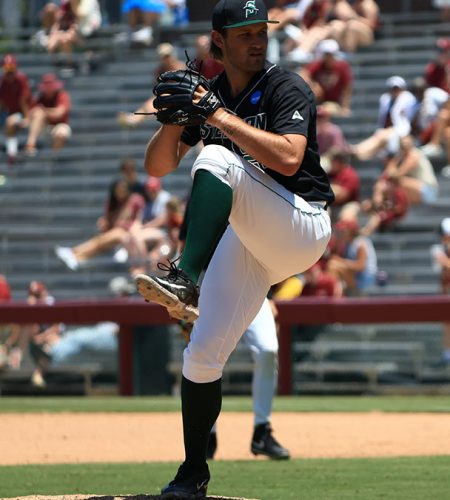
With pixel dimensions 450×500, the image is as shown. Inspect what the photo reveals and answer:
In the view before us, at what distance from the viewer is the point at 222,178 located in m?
5.23

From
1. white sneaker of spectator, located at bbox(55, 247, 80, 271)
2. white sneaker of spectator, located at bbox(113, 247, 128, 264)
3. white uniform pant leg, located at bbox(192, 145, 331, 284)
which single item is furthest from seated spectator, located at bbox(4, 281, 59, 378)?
white uniform pant leg, located at bbox(192, 145, 331, 284)

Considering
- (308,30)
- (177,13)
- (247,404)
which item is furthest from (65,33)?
(247,404)

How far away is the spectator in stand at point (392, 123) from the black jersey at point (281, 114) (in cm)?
1008

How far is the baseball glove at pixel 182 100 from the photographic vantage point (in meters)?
5.31

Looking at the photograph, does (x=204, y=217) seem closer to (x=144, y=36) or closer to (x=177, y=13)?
(x=144, y=36)

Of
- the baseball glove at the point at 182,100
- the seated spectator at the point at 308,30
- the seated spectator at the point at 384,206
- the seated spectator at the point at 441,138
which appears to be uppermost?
the baseball glove at the point at 182,100

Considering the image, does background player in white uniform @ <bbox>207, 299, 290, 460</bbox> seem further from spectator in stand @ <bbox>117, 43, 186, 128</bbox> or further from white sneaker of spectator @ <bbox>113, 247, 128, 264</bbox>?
spectator in stand @ <bbox>117, 43, 186, 128</bbox>

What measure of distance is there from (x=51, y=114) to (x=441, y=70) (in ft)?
18.3

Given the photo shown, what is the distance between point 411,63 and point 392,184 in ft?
10.5

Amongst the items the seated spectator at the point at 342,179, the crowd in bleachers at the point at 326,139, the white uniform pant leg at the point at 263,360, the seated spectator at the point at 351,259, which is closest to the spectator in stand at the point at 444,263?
the crowd in bleachers at the point at 326,139

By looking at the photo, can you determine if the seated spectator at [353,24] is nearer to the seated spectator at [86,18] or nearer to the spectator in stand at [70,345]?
the seated spectator at [86,18]

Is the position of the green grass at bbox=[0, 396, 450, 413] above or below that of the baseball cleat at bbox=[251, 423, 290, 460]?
below

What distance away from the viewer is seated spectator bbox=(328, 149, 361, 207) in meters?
14.9

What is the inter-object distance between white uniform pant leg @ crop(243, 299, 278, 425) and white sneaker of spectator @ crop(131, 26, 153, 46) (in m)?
11.6
